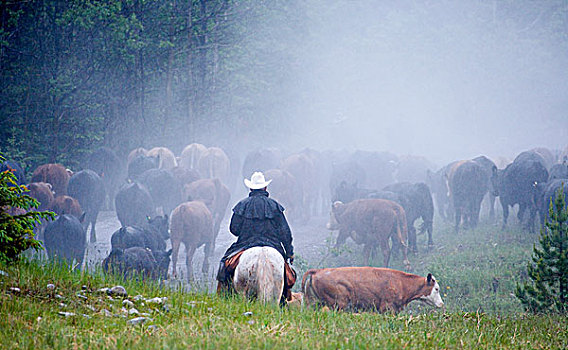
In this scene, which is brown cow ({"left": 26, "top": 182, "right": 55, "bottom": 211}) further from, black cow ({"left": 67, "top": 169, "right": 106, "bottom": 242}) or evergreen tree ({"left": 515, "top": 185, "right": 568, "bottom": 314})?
evergreen tree ({"left": 515, "top": 185, "right": 568, "bottom": 314})

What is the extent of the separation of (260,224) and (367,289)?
7.22 feet

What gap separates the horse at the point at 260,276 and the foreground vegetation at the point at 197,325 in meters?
0.42

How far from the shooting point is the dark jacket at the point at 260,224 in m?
7.76

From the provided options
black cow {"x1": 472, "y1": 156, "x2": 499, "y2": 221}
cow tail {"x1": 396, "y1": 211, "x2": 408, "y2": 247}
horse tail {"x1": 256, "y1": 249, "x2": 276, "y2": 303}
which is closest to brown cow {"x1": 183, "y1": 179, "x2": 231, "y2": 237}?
cow tail {"x1": 396, "y1": 211, "x2": 408, "y2": 247}

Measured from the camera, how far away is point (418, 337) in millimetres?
5504

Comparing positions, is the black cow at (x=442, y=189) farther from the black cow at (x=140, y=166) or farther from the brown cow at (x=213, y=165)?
the black cow at (x=140, y=166)

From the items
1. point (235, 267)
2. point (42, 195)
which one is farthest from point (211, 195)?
point (235, 267)

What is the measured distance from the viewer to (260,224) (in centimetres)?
781

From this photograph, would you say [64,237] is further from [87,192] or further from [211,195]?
[211,195]

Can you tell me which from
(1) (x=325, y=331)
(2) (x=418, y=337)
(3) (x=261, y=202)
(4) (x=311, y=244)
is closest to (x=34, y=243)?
(3) (x=261, y=202)

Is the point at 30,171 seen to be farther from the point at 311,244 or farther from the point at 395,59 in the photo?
the point at 395,59

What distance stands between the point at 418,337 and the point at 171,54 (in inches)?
864

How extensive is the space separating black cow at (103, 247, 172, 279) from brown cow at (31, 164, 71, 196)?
26.5ft

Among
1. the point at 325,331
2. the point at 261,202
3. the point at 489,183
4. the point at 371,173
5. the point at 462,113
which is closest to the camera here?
the point at 325,331
